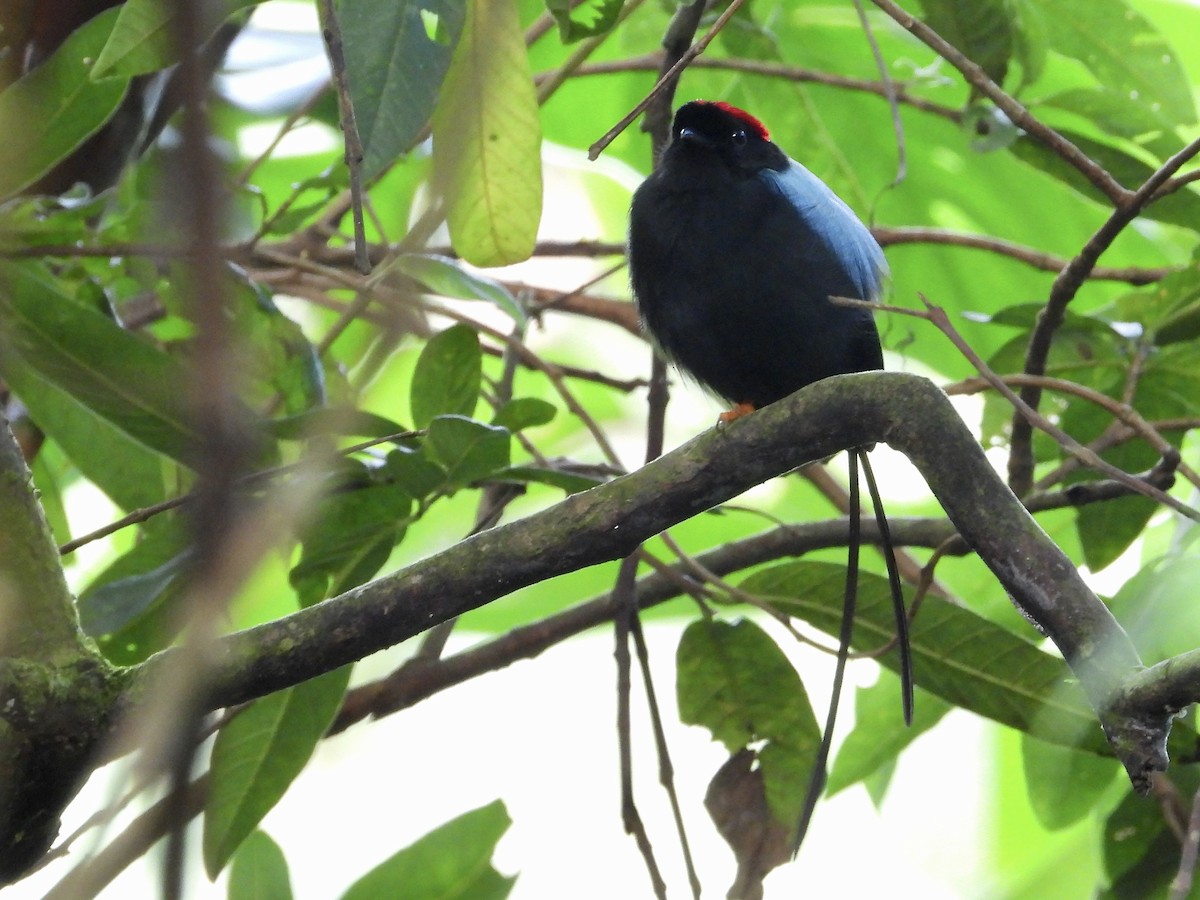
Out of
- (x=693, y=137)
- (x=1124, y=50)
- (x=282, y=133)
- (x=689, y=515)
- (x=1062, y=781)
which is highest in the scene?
(x=282, y=133)

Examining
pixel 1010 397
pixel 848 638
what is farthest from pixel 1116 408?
pixel 848 638

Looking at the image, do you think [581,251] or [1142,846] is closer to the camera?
[1142,846]

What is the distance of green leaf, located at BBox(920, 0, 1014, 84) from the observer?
249cm

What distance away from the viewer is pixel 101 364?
2033 mm

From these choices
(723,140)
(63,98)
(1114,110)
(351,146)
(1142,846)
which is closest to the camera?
(351,146)

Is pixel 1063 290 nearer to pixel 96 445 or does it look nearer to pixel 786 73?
pixel 786 73

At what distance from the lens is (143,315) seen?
9.52 ft

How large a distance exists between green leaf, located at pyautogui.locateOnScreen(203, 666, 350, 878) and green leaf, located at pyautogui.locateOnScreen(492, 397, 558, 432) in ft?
1.55

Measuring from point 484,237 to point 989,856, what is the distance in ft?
7.71

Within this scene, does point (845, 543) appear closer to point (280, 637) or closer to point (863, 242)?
point (863, 242)

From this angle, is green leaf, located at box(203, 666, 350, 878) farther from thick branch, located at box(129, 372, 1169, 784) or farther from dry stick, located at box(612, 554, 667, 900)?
thick branch, located at box(129, 372, 1169, 784)

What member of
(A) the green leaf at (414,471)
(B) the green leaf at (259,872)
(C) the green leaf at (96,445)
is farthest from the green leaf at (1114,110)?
(B) the green leaf at (259,872)

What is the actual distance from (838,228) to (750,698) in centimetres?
87

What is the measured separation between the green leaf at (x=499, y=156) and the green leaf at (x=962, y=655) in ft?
2.50
